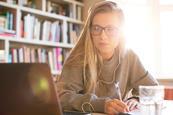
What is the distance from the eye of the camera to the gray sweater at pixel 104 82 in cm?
118

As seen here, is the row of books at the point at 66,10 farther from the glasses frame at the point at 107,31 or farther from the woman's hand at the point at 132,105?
the woman's hand at the point at 132,105

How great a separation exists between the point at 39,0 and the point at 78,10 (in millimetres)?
736

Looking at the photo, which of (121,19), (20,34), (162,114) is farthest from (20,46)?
(162,114)

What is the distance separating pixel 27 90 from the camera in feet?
2.22

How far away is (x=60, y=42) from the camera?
12.3ft

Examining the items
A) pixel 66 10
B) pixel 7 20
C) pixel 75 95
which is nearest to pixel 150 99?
pixel 75 95

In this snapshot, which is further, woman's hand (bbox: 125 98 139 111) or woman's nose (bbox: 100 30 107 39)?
woman's nose (bbox: 100 30 107 39)

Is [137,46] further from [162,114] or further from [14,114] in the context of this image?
[14,114]

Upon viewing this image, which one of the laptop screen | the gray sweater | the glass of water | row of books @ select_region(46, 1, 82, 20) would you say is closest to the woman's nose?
the gray sweater

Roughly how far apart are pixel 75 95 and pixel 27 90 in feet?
1.86

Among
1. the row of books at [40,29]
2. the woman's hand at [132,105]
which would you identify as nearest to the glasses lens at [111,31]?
the woman's hand at [132,105]

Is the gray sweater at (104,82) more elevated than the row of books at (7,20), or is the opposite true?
the row of books at (7,20)

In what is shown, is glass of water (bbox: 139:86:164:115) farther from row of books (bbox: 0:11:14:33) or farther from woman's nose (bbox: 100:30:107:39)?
row of books (bbox: 0:11:14:33)

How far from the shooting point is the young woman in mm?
1375
